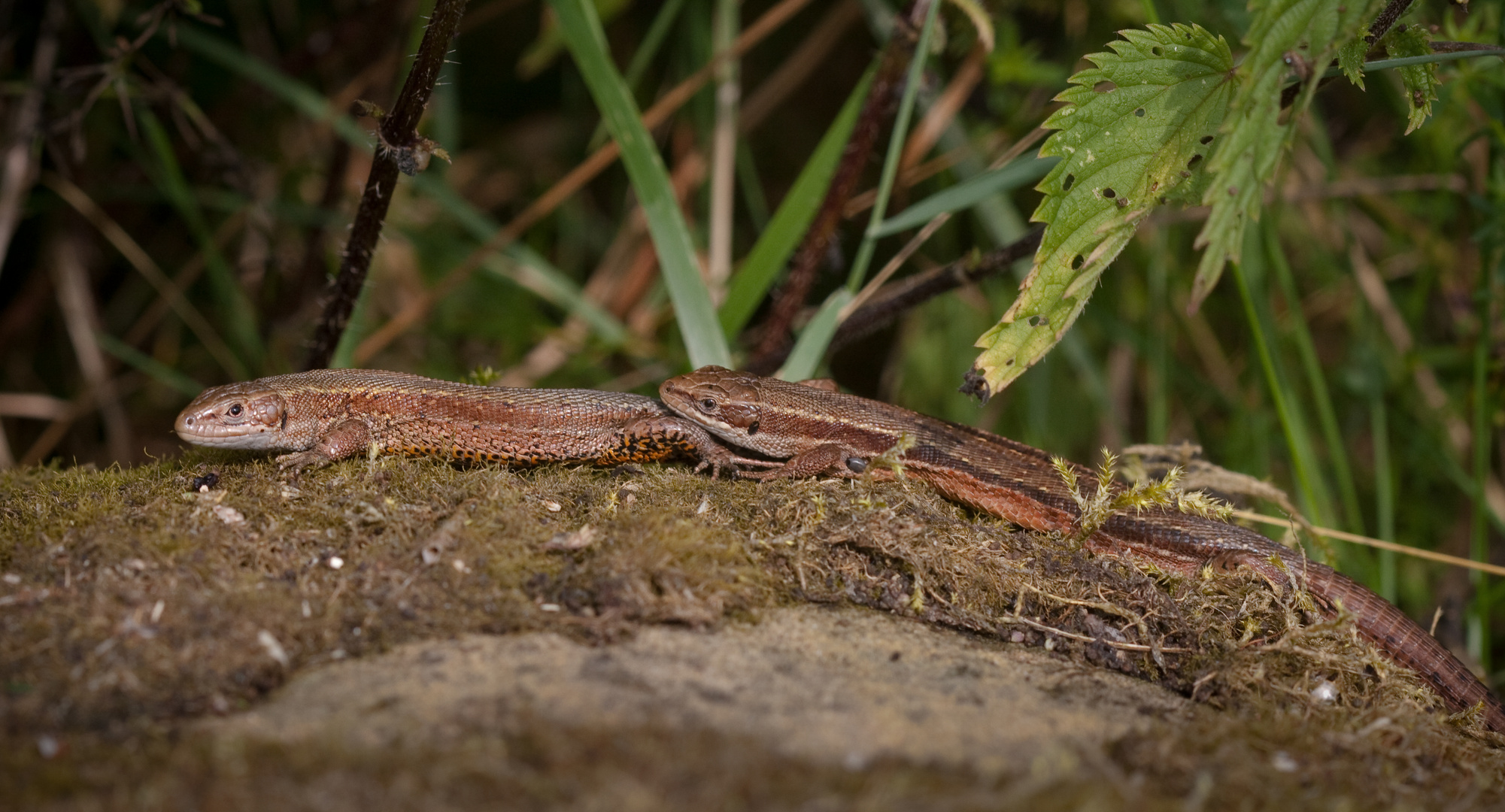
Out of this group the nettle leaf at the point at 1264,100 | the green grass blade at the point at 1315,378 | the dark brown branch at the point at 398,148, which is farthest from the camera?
the green grass blade at the point at 1315,378

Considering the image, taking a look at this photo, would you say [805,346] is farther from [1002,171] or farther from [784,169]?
[784,169]

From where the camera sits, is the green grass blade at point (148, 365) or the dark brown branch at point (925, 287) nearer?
the dark brown branch at point (925, 287)

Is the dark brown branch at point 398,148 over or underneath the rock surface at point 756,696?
over

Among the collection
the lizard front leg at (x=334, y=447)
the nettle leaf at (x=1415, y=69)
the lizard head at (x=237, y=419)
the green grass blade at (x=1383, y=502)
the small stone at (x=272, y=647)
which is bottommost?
the green grass blade at (x=1383, y=502)

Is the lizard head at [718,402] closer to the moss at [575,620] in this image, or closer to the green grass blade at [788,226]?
the moss at [575,620]

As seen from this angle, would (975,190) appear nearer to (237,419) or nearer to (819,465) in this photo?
(819,465)

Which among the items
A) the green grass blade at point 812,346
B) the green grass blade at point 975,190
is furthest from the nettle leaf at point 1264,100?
the green grass blade at point 812,346
